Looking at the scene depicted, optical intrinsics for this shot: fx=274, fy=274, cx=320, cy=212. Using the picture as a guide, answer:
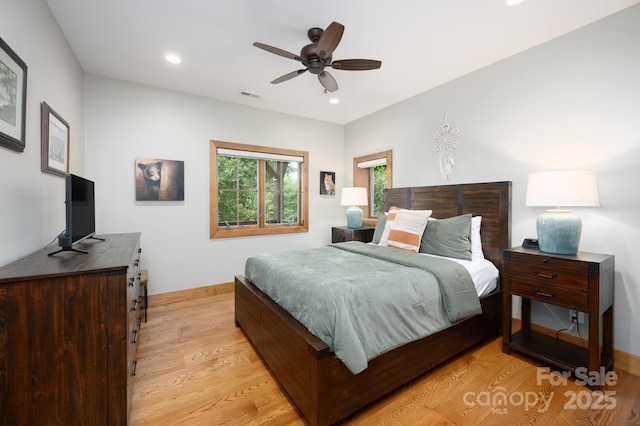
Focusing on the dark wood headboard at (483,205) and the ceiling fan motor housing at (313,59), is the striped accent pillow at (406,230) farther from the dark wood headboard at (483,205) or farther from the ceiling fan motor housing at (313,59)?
the ceiling fan motor housing at (313,59)

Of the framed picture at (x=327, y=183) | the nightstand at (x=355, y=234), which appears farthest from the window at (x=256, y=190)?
the nightstand at (x=355, y=234)

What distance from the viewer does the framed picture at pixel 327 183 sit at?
473 cm

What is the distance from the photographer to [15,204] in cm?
156

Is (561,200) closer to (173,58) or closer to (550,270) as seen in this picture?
(550,270)

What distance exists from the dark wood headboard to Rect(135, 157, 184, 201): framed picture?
3075mm

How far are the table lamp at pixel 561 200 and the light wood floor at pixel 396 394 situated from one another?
97 cm

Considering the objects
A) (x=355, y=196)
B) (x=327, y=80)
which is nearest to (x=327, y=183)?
(x=355, y=196)

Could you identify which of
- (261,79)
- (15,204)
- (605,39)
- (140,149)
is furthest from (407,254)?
(140,149)

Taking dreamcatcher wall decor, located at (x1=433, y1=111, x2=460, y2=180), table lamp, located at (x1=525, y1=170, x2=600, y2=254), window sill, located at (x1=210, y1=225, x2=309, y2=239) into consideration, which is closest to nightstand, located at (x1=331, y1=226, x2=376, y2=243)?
window sill, located at (x1=210, y1=225, x2=309, y2=239)

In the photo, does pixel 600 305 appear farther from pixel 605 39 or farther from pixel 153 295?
pixel 153 295

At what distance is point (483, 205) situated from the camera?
9.35 ft

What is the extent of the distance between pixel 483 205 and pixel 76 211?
11.2 ft

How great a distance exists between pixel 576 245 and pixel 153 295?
4257 millimetres

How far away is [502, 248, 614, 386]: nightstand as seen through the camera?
1832 mm
